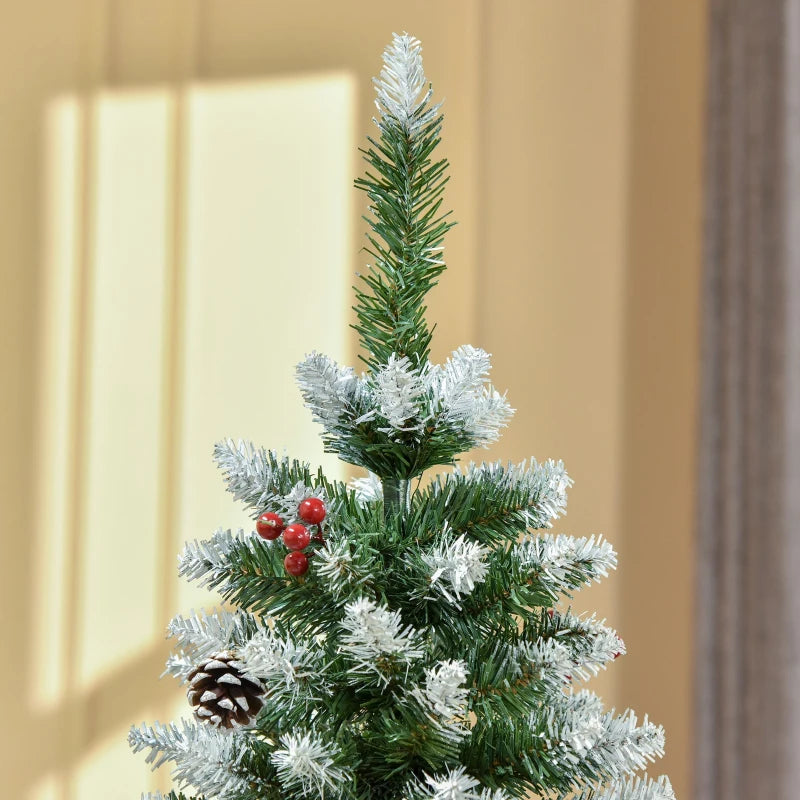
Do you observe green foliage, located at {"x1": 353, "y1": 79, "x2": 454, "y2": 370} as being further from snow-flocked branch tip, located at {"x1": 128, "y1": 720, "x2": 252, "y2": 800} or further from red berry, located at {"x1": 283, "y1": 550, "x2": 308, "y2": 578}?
snow-flocked branch tip, located at {"x1": 128, "y1": 720, "x2": 252, "y2": 800}

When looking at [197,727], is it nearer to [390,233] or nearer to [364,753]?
[364,753]

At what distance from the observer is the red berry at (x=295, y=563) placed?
0.63 meters

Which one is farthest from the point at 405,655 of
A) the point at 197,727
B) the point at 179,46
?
the point at 179,46

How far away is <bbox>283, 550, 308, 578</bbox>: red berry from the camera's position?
0.63 meters

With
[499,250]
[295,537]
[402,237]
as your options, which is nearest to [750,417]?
→ [499,250]

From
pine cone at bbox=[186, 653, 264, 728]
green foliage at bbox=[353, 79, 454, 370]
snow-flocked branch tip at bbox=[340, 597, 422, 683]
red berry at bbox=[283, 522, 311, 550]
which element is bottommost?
pine cone at bbox=[186, 653, 264, 728]

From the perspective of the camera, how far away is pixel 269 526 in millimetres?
646

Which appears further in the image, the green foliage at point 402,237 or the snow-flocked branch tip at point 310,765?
the green foliage at point 402,237

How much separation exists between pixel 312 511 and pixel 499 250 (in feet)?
2.97

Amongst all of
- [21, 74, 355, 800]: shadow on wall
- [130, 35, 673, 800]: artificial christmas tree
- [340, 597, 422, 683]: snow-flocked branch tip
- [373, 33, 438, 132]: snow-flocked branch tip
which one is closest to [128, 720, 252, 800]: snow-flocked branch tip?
[130, 35, 673, 800]: artificial christmas tree

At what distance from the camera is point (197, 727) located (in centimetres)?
72

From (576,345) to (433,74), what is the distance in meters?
0.49

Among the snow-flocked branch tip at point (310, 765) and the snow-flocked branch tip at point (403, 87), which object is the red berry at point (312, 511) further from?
the snow-flocked branch tip at point (403, 87)

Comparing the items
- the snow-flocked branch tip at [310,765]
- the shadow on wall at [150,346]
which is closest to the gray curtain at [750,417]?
the shadow on wall at [150,346]
